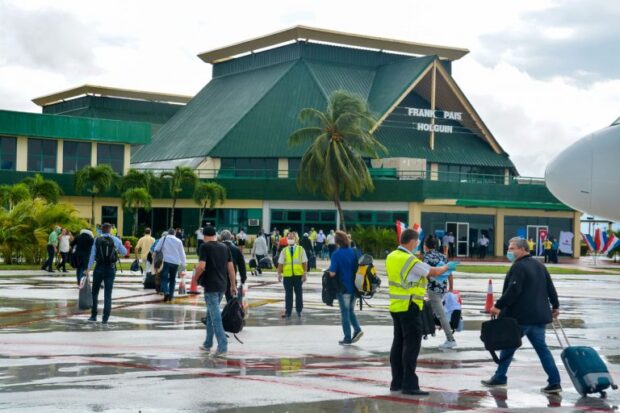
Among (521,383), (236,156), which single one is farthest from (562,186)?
(236,156)

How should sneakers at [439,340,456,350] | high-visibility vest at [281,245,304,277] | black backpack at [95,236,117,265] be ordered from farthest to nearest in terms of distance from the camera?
high-visibility vest at [281,245,304,277]
black backpack at [95,236,117,265]
sneakers at [439,340,456,350]

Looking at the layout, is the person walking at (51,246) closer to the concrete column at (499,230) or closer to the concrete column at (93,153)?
the concrete column at (93,153)

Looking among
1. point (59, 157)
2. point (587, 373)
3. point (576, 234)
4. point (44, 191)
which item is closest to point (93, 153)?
point (59, 157)

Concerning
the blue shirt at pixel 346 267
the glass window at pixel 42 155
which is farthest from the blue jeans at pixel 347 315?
the glass window at pixel 42 155

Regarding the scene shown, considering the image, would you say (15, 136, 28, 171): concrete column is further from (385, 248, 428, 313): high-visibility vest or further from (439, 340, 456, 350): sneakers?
(385, 248, 428, 313): high-visibility vest

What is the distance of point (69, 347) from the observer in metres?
13.9

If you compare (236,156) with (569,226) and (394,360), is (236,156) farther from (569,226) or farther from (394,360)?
(394,360)

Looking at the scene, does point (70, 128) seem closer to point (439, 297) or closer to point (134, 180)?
point (134, 180)

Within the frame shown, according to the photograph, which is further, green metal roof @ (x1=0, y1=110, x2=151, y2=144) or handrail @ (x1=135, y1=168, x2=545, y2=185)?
handrail @ (x1=135, y1=168, x2=545, y2=185)

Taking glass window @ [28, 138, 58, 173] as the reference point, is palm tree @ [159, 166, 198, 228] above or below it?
below

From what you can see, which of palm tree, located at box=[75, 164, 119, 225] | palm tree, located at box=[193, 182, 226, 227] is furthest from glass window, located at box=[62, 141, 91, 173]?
palm tree, located at box=[193, 182, 226, 227]

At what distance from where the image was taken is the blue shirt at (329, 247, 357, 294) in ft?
49.6

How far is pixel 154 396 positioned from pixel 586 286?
2706 centimetres

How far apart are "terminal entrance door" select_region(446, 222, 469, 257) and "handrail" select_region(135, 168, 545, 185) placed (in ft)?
9.55
